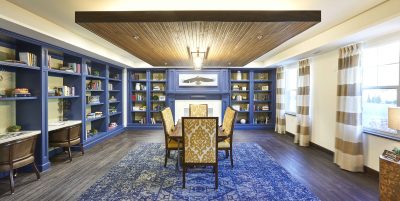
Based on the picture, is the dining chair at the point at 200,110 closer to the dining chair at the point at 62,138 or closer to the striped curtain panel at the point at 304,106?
the striped curtain panel at the point at 304,106

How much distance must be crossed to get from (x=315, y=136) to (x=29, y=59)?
18.9 ft

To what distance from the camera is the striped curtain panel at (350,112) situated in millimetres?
3467

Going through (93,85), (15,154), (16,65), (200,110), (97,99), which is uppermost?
(16,65)

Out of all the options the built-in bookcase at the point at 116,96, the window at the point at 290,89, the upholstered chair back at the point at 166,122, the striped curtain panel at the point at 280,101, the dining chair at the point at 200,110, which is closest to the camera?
the upholstered chair back at the point at 166,122

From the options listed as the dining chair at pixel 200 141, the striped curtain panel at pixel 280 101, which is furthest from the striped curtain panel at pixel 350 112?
the striped curtain panel at pixel 280 101

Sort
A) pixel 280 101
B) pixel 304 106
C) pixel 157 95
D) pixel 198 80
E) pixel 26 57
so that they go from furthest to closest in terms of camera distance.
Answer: pixel 157 95 → pixel 198 80 → pixel 280 101 → pixel 304 106 → pixel 26 57

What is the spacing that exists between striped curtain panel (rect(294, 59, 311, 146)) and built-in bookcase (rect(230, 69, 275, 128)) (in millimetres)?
2167

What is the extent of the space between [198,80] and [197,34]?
4.15 m

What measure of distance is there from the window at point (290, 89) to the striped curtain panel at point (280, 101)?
117 millimetres

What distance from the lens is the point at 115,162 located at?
3.93 m

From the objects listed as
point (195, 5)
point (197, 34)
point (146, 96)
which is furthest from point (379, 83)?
point (146, 96)

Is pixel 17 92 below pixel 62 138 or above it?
above

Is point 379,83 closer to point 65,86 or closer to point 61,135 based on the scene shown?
point 61,135

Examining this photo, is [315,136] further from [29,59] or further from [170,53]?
[29,59]
